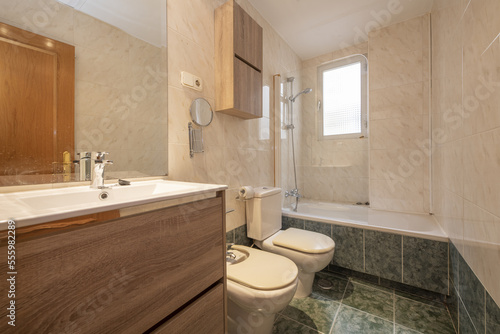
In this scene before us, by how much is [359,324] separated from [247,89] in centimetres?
167

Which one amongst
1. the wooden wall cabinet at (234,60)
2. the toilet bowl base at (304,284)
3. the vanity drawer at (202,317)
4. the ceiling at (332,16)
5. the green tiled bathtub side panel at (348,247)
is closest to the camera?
the vanity drawer at (202,317)

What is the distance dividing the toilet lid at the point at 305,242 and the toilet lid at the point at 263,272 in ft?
0.75

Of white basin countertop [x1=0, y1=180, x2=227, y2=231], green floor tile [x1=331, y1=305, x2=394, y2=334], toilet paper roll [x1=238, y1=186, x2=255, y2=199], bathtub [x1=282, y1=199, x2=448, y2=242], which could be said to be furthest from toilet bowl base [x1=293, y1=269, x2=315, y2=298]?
white basin countertop [x1=0, y1=180, x2=227, y2=231]

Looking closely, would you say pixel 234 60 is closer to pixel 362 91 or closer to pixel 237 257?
pixel 237 257

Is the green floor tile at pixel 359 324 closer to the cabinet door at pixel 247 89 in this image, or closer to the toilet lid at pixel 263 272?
the toilet lid at pixel 263 272

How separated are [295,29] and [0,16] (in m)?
2.19

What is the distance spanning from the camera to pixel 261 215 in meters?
1.60

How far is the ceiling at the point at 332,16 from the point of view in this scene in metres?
1.86

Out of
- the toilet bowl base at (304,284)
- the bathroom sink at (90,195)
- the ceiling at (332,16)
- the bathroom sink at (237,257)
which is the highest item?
the ceiling at (332,16)

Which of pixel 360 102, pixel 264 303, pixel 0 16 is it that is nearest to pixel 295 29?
pixel 360 102

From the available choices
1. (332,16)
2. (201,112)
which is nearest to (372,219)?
(201,112)

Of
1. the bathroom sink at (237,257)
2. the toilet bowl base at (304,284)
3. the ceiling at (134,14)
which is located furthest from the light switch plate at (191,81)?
the toilet bowl base at (304,284)

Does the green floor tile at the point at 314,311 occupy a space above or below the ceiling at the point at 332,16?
below

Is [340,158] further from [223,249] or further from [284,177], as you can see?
[223,249]
